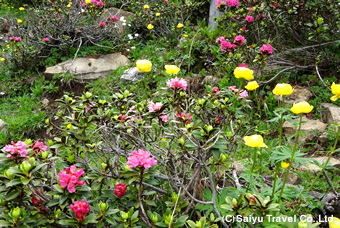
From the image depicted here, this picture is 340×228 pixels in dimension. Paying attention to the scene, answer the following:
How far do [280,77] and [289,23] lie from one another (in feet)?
2.08

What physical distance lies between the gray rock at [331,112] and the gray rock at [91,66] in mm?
2911

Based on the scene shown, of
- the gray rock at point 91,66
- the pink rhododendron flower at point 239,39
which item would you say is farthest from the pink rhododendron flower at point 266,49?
the gray rock at point 91,66

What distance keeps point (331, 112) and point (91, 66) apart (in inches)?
134

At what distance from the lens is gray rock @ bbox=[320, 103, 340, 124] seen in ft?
8.66

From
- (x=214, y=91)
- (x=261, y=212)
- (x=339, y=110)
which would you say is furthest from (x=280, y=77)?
(x=261, y=212)

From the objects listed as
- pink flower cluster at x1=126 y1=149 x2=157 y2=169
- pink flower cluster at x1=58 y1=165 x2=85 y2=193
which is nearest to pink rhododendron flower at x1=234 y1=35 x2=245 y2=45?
pink flower cluster at x1=126 y1=149 x2=157 y2=169

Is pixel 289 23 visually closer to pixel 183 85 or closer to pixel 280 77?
→ pixel 280 77

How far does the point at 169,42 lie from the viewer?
467cm

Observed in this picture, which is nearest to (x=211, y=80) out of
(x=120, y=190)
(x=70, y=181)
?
(x=120, y=190)

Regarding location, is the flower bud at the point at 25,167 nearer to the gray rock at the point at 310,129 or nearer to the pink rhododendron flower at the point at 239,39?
the gray rock at the point at 310,129

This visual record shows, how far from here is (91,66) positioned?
433 cm

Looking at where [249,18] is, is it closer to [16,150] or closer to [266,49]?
[266,49]

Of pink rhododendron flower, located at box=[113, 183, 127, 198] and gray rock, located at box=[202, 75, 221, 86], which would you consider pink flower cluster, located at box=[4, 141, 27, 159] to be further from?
gray rock, located at box=[202, 75, 221, 86]

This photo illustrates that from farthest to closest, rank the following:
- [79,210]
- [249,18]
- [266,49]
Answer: [249,18]
[266,49]
[79,210]
